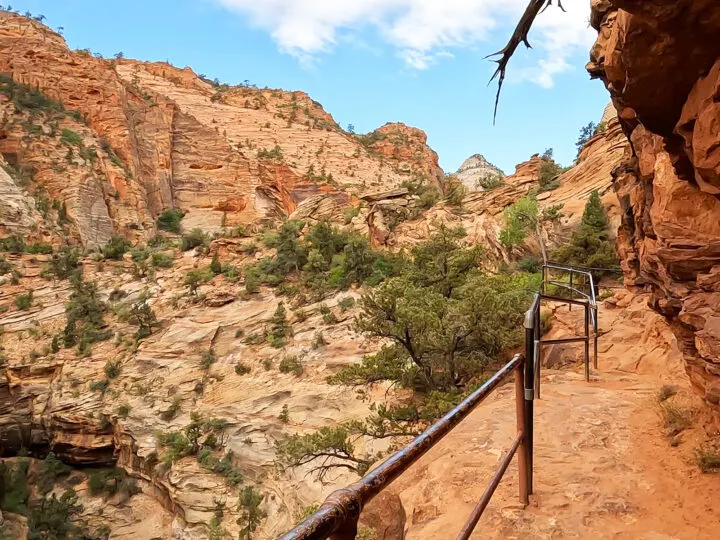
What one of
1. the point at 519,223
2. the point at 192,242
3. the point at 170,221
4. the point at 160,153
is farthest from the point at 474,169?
the point at 519,223

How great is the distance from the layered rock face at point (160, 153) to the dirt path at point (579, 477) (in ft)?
86.8

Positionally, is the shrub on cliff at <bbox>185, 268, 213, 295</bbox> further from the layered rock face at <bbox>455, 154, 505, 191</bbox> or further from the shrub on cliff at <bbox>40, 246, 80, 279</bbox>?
the layered rock face at <bbox>455, 154, 505, 191</bbox>

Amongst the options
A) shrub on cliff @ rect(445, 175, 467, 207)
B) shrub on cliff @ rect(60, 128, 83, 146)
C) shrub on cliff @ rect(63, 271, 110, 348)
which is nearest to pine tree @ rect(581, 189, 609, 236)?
shrub on cliff @ rect(445, 175, 467, 207)

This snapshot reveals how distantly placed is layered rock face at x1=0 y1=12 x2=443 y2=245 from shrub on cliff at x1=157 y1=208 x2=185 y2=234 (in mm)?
610

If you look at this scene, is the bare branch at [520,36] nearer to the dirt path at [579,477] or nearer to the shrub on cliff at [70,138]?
the dirt path at [579,477]

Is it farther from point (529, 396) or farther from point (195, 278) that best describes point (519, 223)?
point (529, 396)

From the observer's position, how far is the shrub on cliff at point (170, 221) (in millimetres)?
34281

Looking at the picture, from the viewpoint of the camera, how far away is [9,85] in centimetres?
3131

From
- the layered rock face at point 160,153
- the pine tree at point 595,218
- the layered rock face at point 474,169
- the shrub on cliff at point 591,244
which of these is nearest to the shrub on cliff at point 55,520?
the shrub on cliff at point 591,244

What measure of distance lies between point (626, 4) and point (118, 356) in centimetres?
2041

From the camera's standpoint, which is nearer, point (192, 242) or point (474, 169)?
point (192, 242)

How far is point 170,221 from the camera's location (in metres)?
34.8

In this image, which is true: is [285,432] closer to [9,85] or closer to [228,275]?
[228,275]

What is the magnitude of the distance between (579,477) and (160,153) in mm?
40327
